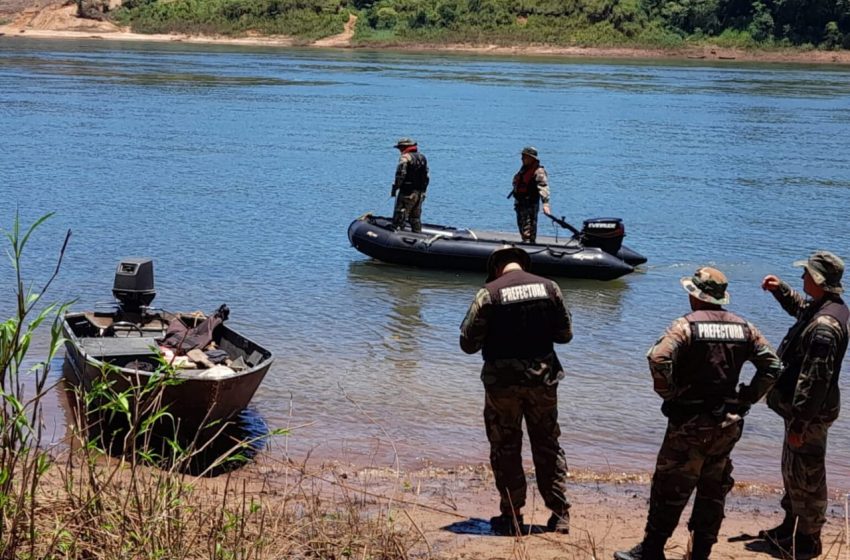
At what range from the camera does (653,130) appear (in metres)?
33.8

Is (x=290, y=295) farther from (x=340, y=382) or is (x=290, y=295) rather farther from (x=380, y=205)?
(x=380, y=205)

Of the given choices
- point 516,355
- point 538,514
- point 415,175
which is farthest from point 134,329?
point 415,175

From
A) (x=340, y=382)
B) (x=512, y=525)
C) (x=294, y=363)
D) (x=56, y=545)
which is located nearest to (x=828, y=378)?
(x=512, y=525)

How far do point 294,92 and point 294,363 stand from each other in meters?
→ 32.8

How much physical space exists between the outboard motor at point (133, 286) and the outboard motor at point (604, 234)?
670 centimetres

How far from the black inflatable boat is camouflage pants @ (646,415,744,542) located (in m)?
9.26

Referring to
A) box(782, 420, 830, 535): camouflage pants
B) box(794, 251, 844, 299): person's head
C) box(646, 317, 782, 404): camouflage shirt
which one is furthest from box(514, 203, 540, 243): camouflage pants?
box(646, 317, 782, 404): camouflage shirt

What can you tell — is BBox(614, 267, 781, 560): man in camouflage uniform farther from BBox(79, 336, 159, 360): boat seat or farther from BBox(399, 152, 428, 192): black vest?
BBox(399, 152, 428, 192): black vest

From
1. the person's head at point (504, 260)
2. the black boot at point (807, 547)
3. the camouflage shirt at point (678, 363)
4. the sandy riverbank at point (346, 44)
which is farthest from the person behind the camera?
the sandy riverbank at point (346, 44)

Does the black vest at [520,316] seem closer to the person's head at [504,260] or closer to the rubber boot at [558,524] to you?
the person's head at [504,260]

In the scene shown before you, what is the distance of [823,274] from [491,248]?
942cm

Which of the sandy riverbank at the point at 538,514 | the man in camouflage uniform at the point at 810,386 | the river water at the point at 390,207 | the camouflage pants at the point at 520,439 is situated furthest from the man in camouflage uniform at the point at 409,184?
the man in camouflage uniform at the point at 810,386

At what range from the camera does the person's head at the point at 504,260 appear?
6.38 m

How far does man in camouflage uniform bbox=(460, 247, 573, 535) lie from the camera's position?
243 inches
